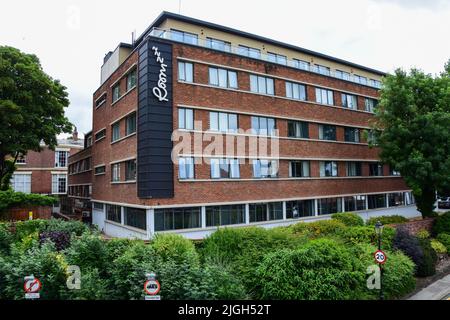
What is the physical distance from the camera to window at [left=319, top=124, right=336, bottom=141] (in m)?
31.4

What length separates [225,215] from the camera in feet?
79.5

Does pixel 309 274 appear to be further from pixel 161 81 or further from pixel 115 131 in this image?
pixel 115 131

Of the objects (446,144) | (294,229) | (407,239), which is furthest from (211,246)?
(446,144)

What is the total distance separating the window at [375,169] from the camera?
3624 cm

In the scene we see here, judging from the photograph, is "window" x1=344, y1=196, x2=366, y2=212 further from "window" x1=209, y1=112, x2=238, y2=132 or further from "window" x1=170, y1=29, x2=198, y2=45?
"window" x1=170, y1=29, x2=198, y2=45

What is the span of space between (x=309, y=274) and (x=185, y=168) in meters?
13.3

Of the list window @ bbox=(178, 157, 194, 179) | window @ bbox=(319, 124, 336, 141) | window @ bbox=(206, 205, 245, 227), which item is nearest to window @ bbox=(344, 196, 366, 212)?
window @ bbox=(319, 124, 336, 141)

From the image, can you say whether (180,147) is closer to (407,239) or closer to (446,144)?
(407,239)

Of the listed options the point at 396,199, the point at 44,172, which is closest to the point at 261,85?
the point at 396,199

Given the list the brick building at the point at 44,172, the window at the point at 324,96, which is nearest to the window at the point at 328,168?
the window at the point at 324,96

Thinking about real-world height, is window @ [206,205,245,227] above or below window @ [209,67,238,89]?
below

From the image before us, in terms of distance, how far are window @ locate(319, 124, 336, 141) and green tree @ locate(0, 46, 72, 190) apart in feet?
78.5
